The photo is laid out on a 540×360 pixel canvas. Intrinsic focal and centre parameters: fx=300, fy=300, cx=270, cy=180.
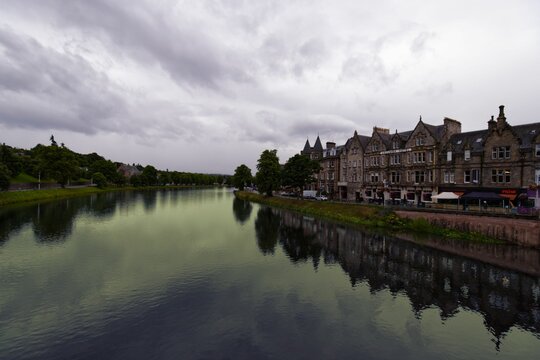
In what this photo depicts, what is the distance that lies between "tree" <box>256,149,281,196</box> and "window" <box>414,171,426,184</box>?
4322 centimetres

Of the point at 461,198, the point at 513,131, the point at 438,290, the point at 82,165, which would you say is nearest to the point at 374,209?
the point at 461,198

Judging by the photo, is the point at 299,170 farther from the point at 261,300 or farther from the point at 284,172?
the point at 261,300

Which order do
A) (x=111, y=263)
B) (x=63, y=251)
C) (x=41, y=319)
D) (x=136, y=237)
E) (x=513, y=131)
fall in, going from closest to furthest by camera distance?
1. (x=41, y=319)
2. (x=111, y=263)
3. (x=63, y=251)
4. (x=136, y=237)
5. (x=513, y=131)

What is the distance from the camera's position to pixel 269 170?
324 feet

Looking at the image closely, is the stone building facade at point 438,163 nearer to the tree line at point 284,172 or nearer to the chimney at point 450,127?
the chimney at point 450,127

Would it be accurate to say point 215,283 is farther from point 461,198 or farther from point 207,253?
point 461,198

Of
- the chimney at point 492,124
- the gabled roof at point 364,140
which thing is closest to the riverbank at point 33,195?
the gabled roof at point 364,140

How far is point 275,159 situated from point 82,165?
150m

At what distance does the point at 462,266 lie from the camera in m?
30.9

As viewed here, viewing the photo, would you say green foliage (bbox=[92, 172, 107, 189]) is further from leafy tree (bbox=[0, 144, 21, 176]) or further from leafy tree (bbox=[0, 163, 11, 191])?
leafy tree (bbox=[0, 163, 11, 191])

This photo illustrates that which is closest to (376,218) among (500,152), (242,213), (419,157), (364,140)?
(419,157)

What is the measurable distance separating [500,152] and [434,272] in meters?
33.7

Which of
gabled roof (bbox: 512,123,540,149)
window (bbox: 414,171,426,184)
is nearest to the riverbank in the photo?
window (bbox: 414,171,426,184)

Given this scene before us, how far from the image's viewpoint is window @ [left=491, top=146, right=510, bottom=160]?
1951 inches
